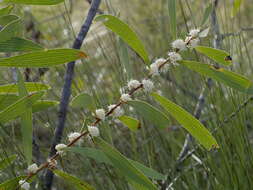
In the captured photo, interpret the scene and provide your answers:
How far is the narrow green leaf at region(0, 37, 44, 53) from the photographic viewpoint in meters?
0.78

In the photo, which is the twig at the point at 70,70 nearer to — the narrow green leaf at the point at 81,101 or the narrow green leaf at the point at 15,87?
the narrow green leaf at the point at 15,87

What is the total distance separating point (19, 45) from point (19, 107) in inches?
4.2

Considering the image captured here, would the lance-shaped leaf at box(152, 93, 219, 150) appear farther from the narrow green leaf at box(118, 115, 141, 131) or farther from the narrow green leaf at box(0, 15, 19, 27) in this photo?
the narrow green leaf at box(0, 15, 19, 27)

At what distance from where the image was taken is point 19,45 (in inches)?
31.1

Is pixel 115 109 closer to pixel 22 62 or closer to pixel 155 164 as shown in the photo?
pixel 22 62

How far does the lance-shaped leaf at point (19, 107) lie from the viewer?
0.75 m

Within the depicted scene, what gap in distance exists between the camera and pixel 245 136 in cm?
101

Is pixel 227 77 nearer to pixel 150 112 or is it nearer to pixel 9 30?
pixel 150 112

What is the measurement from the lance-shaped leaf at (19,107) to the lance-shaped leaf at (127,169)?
5.3 inches

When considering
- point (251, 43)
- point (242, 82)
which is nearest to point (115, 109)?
point (242, 82)

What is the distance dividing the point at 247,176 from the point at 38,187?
0.45 meters

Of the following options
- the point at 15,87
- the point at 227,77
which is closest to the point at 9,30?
the point at 15,87

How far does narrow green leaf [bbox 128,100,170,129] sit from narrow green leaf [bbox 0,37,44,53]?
18 centimetres

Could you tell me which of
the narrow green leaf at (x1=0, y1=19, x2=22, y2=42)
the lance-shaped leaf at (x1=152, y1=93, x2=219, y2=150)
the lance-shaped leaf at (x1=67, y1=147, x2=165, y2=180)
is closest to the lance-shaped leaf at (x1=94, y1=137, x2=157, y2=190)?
the lance-shaped leaf at (x1=67, y1=147, x2=165, y2=180)
